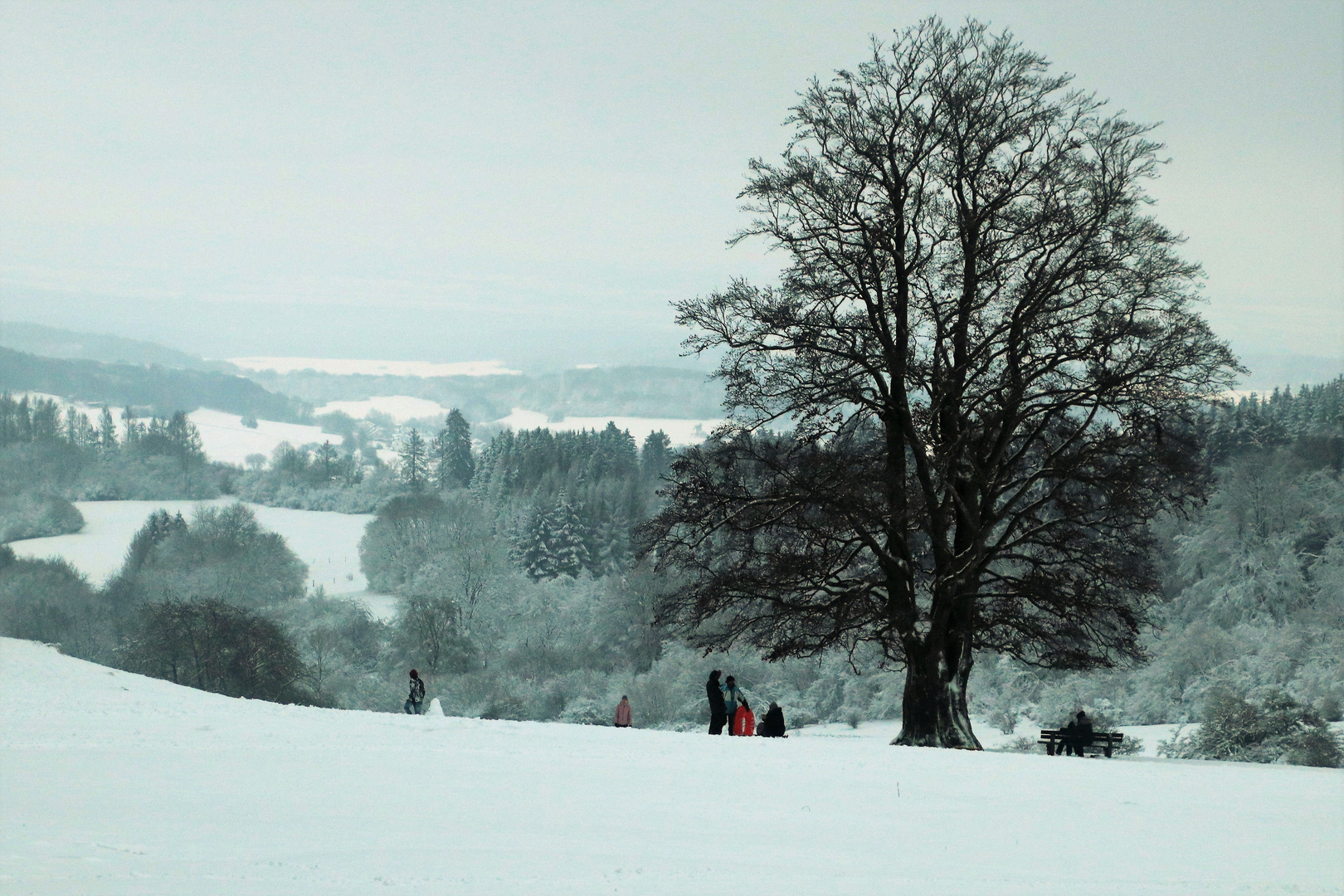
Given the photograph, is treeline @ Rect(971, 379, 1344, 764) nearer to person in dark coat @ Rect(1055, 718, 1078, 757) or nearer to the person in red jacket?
person in dark coat @ Rect(1055, 718, 1078, 757)

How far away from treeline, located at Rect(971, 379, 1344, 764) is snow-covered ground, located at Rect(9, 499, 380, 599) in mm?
70939

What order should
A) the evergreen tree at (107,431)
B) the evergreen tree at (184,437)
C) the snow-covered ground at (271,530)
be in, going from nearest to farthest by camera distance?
the snow-covered ground at (271,530), the evergreen tree at (184,437), the evergreen tree at (107,431)

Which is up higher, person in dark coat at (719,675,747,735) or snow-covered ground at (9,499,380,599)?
person in dark coat at (719,675,747,735)

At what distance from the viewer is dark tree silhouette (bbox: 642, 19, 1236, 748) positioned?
720 inches

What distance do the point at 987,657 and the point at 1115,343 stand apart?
36.4 meters

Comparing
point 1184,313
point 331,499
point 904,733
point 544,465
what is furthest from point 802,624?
point 331,499

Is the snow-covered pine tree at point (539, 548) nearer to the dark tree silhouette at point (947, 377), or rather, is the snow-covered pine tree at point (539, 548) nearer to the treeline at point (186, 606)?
the treeline at point (186, 606)

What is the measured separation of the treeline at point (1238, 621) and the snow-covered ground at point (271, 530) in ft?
233

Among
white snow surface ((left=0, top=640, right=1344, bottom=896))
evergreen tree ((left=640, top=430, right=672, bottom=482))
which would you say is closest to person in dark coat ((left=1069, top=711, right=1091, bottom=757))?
white snow surface ((left=0, top=640, right=1344, bottom=896))

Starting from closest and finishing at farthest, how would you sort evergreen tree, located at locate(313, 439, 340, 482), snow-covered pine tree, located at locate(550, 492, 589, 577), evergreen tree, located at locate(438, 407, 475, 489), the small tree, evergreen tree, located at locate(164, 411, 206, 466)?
the small tree < snow-covered pine tree, located at locate(550, 492, 589, 577) < evergreen tree, located at locate(438, 407, 475, 489) < evergreen tree, located at locate(164, 411, 206, 466) < evergreen tree, located at locate(313, 439, 340, 482)

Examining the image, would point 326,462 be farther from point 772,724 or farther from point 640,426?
point 772,724

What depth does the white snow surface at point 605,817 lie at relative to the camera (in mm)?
8031

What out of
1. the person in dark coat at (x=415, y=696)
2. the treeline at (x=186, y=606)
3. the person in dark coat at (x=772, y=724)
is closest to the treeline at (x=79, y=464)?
the treeline at (x=186, y=606)

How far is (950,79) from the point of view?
18.9 meters
